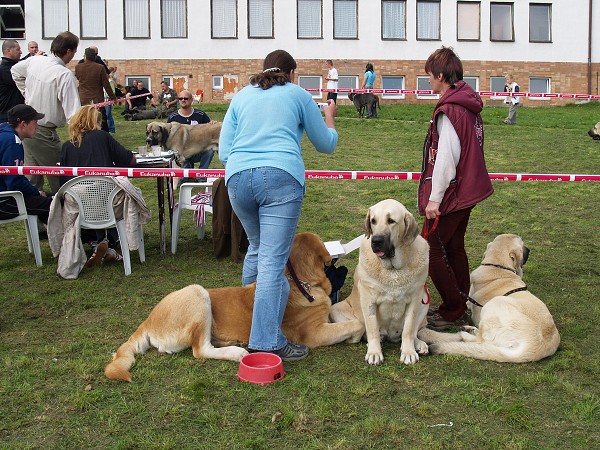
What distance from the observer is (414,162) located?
515 inches

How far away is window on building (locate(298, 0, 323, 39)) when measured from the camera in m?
31.4

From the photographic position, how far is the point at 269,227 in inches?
166

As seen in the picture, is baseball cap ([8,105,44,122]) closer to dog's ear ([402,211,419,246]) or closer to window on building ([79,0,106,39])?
dog's ear ([402,211,419,246])

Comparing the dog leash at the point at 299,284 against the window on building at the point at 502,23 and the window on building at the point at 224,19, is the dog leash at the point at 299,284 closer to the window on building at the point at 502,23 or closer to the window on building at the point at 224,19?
the window on building at the point at 224,19

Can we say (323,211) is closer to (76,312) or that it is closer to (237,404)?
(76,312)

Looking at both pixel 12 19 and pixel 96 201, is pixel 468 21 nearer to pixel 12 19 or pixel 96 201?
pixel 12 19

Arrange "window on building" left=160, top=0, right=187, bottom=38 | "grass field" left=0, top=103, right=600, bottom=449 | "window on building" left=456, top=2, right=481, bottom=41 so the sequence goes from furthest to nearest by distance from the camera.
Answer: "window on building" left=456, top=2, right=481, bottom=41 < "window on building" left=160, top=0, right=187, bottom=38 < "grass field" left=0, top=103, right=600, bottom=449

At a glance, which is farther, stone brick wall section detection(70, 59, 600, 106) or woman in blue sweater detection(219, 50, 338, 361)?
stone brick wall section detection(70, 59, 600, 106)

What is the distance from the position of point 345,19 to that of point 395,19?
93.6 inches

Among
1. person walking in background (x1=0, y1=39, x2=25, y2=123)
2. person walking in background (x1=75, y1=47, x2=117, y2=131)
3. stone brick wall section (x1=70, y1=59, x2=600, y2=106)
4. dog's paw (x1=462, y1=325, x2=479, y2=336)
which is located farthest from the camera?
stone brick wall section (x1=70, y1=59, x2=600, y2=106)

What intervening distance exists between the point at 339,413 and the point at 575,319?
250cm

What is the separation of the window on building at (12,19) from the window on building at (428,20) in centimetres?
1763

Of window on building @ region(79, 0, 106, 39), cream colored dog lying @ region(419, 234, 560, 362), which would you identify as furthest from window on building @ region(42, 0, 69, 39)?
cream colored dog lying @ region(419, 234, 560, 362)

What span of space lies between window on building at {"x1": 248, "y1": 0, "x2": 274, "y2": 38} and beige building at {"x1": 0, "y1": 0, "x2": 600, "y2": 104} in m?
0.04
